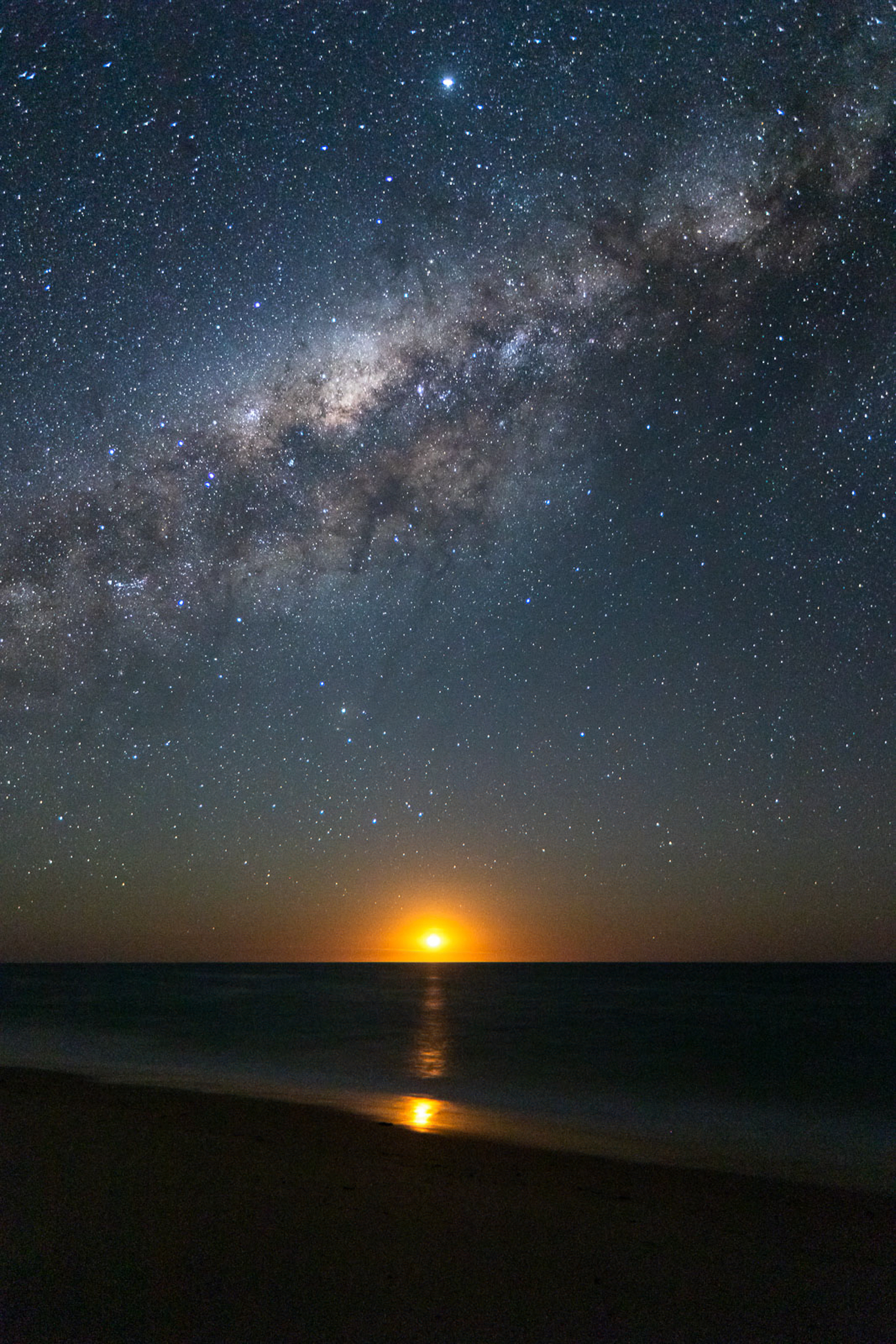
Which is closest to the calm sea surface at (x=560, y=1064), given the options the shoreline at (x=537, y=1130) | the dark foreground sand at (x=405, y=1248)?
the shoreline at (x=537, y=1130)

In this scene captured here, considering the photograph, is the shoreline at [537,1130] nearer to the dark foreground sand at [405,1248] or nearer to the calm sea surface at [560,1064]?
the calm sea surface at [560,1064]

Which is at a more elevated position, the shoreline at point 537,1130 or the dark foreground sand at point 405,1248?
the dark foreground sand at point 405,1248

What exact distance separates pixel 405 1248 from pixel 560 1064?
20493 mm

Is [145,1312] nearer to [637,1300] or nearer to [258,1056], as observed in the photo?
[637,1300]

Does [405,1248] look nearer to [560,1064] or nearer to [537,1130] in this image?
[537,1130]

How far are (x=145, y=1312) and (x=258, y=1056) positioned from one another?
840 inches

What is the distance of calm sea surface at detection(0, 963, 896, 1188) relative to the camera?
13.9 m

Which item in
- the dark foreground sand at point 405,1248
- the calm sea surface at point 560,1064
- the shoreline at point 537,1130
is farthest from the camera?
the calm sea surface at point 560,1064

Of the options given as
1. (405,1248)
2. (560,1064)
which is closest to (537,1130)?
(405,1248)

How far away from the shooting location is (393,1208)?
731 cm

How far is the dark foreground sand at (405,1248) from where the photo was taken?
5062 millimetres

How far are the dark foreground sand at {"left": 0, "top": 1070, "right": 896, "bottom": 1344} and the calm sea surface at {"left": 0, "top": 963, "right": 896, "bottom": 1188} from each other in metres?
3.61

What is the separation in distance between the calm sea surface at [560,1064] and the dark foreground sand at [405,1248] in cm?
361

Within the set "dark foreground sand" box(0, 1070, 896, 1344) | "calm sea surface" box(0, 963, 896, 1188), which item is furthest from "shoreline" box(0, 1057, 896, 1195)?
"dark foreground sand" box(0, 1070, 896, 1344)
